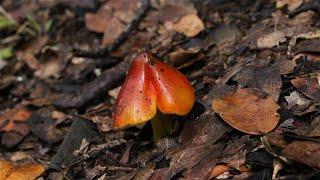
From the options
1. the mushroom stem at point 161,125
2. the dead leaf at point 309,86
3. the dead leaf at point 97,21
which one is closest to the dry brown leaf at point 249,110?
the dead leaf at point 309,86

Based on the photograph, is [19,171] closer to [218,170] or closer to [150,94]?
[150,94]

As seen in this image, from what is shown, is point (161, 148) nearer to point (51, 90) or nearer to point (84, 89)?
point (84, 89)

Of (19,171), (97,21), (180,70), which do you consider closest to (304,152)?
(180,70)

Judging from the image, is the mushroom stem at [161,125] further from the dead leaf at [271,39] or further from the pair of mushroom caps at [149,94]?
the dead leaf at [271,39]

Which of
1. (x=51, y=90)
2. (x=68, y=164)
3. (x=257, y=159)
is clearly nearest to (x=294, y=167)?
(x=257, y=159)

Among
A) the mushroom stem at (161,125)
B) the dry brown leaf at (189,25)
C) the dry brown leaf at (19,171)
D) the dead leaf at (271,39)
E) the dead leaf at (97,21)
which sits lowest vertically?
the dry brown leaf at (19,171)

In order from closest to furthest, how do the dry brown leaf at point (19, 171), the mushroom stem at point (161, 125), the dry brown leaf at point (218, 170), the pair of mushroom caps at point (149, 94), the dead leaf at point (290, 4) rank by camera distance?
1. the dry brown leaf at point (218, 170)
2. the pair of mushroom caps at point (149, 94)
3. the mushroom stem at point (161, 125)
4. the dry brown leaf at point (19, 171)
5. the dead leaf at point (290, 4)

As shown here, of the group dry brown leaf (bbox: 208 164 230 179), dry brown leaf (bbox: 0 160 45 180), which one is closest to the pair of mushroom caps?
dry brown leaf (bbox: 208 164 230 179)
